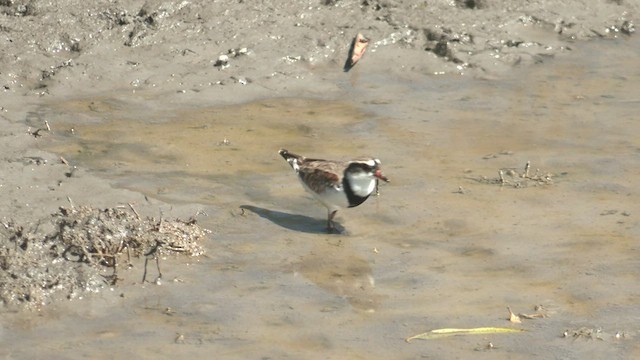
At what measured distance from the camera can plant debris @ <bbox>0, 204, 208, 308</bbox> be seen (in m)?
7.95

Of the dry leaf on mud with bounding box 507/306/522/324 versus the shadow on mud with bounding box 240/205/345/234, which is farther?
the shadow on mud with bounding box 240/205/345/234

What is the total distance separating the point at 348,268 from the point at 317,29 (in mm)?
4815

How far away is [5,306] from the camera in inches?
306

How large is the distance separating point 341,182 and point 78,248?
2.17 meters

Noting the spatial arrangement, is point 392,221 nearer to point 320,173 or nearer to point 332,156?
point 320,173

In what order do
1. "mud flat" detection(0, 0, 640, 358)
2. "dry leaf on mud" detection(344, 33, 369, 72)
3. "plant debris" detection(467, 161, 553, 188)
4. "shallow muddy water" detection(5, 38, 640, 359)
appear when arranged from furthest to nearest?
"dry leaf on mud" detection(344, 33, 369, 72) → "plant debris" detection(467, 161, 553, 188) → "mud flat" detection(0, 0, 640, 358) → "shallow muddy water" detection(5, 38, 640, 359)

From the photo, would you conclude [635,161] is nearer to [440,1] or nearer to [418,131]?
[418,131]

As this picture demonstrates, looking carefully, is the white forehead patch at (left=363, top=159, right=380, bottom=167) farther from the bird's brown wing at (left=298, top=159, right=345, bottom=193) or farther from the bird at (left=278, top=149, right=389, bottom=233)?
the bird's brown wing at (left=298, top=159, right=345, bottom=193)

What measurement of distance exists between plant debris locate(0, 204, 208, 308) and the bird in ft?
3.62

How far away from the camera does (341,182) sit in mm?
9375

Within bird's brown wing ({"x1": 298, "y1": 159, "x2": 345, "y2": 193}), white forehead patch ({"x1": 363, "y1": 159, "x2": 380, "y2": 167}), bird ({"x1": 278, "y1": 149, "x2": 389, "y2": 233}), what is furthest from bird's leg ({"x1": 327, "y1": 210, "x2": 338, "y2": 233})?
white forehead patch ({"x1": 363, "y1": 159, "x2": 380, "y2": 167})

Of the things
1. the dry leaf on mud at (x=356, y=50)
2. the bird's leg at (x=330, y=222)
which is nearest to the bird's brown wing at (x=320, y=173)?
the bird's leg at (x=330, y=222)

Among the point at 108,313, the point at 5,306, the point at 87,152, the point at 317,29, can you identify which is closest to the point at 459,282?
the point at 108,313

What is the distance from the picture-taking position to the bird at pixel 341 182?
30.8 feet
